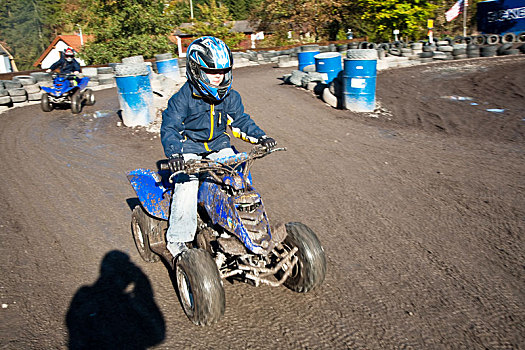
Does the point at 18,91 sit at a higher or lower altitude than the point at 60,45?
lower

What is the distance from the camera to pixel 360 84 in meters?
12.3

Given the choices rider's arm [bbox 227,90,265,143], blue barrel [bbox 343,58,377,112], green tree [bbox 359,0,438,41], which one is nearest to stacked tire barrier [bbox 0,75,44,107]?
blue barrel [bbox 343,58,377,112]

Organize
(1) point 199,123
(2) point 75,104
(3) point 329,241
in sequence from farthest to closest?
(2) point 75,104, (3) point 329,241, (1) point 199,123

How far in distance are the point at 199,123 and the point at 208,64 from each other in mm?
679

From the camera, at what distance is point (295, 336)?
11.6 feet

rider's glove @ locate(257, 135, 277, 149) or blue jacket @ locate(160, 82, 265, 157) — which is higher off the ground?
blue jacket @ locate(160, 82, 265, 157)

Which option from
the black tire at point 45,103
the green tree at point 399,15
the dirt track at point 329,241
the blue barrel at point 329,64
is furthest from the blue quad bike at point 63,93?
the green tree at point 399,15

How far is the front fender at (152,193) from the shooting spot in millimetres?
4605

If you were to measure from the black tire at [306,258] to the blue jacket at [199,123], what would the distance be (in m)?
1.07

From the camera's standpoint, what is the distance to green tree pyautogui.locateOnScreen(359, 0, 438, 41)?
27.3 meters

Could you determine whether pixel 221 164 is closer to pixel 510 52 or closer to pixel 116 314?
pixel 116 314

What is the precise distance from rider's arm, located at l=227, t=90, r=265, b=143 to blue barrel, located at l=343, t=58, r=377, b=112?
8.26 meters

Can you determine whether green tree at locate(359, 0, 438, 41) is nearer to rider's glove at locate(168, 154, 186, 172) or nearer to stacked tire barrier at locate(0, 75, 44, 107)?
stacked tire barrier at locate(0, 75, 44, 107)

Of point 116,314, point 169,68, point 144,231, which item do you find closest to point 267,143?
point 144,231
